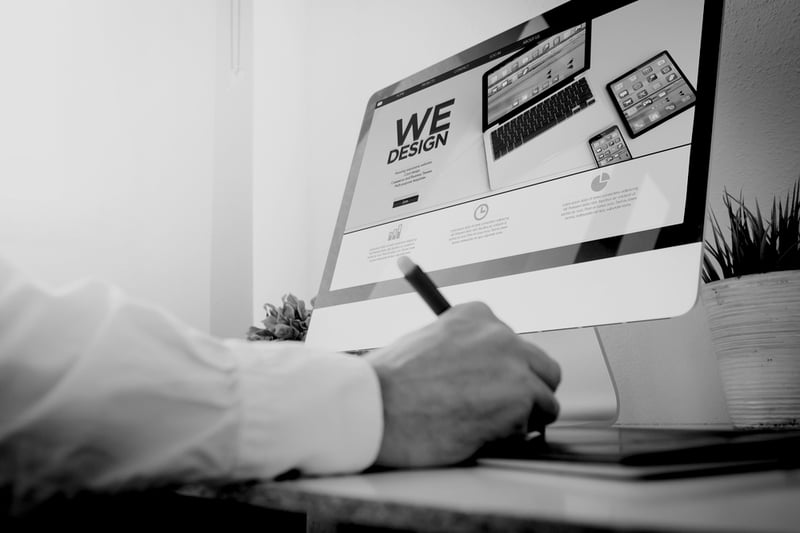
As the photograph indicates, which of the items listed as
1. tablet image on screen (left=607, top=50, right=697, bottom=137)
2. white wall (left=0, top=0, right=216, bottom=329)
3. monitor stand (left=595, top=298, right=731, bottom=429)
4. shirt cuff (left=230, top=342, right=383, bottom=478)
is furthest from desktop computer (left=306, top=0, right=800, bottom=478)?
white wall (left=0, top=0, right=216, bottom=329)

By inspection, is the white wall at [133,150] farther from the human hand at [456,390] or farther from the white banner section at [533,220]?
the human hand at [456,390]

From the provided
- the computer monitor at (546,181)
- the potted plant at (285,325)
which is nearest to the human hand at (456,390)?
the computer monitor at (546,181)

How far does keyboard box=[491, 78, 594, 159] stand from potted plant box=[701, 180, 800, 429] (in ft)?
0.69

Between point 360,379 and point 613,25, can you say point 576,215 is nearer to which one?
point 613,25

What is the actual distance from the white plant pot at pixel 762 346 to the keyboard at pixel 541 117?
25 centimetres

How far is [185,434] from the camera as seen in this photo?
31 cm

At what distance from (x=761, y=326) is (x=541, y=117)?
0.32 metres

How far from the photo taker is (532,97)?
70 centimetres

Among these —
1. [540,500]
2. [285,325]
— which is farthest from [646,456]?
[285,325]

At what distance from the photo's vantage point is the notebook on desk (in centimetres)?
27

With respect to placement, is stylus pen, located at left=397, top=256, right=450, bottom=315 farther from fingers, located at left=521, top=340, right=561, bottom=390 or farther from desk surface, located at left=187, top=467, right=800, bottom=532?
desk surface, located at left=187, top=467, right=800, bottom=532

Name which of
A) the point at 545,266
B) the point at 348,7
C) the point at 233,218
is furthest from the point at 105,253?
the point at 545,266

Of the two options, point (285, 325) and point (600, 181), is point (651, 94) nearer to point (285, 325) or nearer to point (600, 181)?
point (600, 181)

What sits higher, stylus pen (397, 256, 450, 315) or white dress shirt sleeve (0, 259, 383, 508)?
stylus pen (397, 256, 450, 315)
